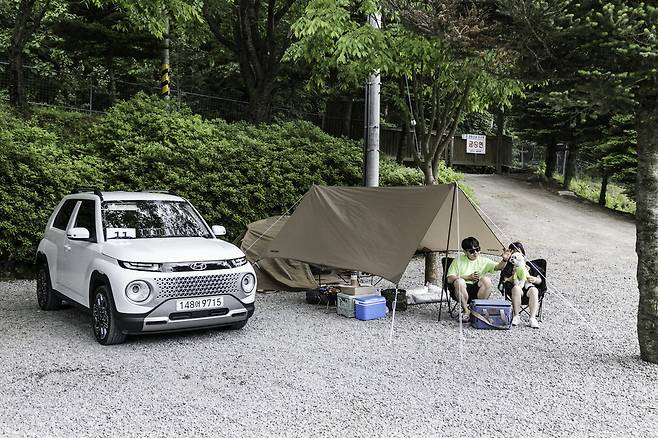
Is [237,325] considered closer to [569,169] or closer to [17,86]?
[17,86]

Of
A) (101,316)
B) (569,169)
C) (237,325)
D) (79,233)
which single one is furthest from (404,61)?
(569,169)

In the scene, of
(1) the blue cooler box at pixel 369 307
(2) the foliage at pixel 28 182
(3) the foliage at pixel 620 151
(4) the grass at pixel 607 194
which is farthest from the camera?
(4) the grass at pixel 607 194

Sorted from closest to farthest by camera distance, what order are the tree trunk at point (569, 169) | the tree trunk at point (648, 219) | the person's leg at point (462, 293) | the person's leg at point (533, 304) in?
1. the tree trunk at point (648, 219)
2. the person's leg at point (533, 304)
3. the person's leg at point (462, 293)
4. the tree trunk at point (569, 169)

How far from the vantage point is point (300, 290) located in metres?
10.4

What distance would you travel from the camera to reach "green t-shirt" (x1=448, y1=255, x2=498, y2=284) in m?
8.26

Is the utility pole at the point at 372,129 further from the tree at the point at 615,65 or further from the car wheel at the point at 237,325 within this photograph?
the tree at the point at 615,65

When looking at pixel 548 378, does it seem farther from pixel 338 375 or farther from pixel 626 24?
pixel 626 24

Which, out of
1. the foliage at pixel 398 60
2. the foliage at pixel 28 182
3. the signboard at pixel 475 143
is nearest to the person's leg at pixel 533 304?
the foliage at pixel 398 60

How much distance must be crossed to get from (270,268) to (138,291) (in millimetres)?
4145

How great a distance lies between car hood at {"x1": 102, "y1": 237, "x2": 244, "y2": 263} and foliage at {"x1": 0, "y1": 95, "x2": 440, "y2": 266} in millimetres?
4384

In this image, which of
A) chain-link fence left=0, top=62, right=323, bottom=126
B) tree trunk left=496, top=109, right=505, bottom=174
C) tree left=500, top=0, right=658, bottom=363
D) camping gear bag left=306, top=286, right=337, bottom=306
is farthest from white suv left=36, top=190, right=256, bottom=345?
tree trunk left=496, top=109, right=505, bottom=174

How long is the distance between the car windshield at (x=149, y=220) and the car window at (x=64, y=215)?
0.78 m

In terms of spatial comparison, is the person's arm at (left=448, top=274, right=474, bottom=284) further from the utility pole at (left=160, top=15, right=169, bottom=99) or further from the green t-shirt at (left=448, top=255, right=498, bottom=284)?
the utility pole at (left=160, top=15, right=169, bottom=99)

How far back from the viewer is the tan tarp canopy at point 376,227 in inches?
316
